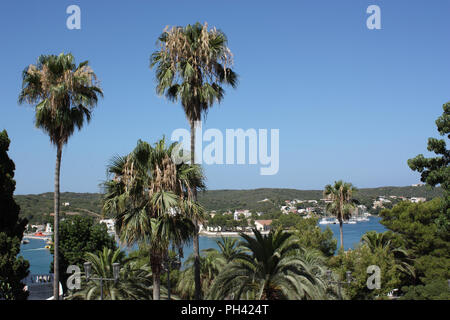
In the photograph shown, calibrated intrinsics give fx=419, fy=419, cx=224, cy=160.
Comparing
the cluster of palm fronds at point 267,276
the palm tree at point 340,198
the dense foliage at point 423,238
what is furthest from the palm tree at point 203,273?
the palm tree at point 340,198

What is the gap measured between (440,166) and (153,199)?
69.4 ft

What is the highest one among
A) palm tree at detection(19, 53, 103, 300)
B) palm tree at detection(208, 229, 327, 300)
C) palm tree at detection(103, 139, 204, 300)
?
palm tree at detection(19, 53, 103, 300)

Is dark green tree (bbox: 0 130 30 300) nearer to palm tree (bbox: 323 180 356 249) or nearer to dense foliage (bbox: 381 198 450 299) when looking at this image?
dense foliage (bbox: 381 198 450 299)

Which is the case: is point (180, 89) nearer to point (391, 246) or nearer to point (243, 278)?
point (243, 278)

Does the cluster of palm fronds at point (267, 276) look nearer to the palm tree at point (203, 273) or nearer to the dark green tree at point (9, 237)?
the palm tree at point (203, 273)

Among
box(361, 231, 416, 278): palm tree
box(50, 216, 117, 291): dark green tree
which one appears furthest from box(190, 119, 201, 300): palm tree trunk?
box(361, 231, 416, 278): palm tree

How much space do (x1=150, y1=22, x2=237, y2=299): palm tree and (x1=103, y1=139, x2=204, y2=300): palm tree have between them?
2.54 metres

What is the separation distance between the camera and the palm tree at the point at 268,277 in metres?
10.7

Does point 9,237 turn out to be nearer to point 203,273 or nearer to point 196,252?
point 203,273

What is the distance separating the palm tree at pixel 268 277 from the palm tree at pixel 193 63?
5.04 meters

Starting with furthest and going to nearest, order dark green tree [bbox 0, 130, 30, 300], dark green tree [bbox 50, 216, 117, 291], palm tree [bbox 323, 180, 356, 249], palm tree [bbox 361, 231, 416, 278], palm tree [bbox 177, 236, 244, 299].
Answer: palm tree [bbox 323, 180, 356, 249] < palm tree [bbox 361, 231, 416, 278] < dark green tree [bbox 50, 216, 117, 291] < dark green tree [bbox 0, 130, 30, 300] < palm tree [bbox 177, 236, 244, 299]

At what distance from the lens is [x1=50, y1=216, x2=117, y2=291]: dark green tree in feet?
106
